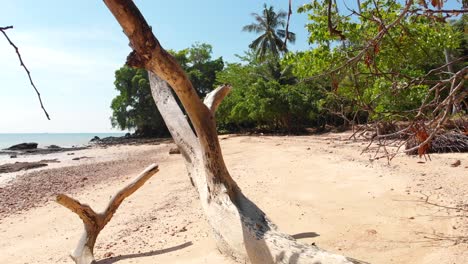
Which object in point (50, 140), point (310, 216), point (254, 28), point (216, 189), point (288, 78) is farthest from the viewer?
point (50, 140)

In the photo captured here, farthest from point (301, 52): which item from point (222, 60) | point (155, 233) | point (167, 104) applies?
point (222, 60)

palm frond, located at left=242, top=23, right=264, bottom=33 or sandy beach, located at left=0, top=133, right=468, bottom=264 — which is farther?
palm frond, located at left=242, top=23, right=264, bottom=33

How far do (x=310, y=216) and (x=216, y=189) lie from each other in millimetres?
1663

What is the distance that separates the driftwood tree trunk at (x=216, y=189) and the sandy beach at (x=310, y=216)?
1.19 ft

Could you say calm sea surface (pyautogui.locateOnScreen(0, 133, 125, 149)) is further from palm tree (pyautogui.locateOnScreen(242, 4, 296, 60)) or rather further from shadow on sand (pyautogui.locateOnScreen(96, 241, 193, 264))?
shadow on sand (pyautogui.locateOnScreen(96, 241, 193, 264))

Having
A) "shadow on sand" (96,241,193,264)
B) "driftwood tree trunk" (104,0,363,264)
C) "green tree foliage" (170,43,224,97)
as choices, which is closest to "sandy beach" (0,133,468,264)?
"shadow on sand" (96,241,193,264)

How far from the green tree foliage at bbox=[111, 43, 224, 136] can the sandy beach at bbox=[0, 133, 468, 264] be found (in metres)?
28.5

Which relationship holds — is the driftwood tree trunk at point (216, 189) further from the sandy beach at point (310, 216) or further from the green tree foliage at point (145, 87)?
the green tree foliage at point (145, 87)

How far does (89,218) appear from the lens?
435 centimetres

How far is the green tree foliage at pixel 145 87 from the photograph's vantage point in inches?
1435

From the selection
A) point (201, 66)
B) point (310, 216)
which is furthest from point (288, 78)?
point (310, 216)

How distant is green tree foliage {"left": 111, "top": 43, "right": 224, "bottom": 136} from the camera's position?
120 ft

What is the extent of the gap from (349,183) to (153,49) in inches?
184

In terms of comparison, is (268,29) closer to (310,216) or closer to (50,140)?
(310,216)
